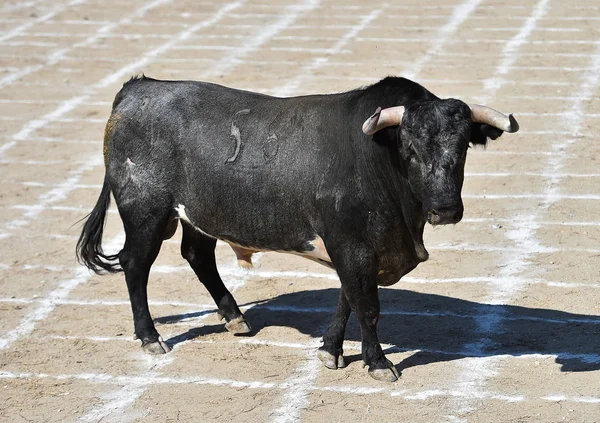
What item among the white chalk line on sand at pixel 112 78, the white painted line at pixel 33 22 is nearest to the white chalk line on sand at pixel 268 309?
the white chalk line on sand at pixel 112 78

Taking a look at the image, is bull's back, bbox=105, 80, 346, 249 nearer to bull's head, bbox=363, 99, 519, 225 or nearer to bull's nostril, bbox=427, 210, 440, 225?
bull's head, bbox=363, 99, 519, 225

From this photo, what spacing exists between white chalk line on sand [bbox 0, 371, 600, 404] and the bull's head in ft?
4.72

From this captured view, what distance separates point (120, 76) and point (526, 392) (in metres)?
12.0

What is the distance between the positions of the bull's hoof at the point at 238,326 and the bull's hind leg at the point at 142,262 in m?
0.64

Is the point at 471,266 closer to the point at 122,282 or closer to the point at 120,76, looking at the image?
the point at 122,282

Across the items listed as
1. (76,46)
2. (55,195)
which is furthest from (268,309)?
(76,46)

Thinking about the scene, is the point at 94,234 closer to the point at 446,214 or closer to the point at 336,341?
the point at 336,341

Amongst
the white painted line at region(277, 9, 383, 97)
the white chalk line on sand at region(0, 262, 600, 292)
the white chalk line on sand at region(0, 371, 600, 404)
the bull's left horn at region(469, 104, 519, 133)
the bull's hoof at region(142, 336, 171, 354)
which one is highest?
the bull's left horn at region(469, 104, 519, 133)

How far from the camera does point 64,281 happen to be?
1161 centimetres

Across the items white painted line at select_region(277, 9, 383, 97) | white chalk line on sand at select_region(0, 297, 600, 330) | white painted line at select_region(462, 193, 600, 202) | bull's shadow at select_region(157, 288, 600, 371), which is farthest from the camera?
white painted line at select_region(277, 9, 383, 97)

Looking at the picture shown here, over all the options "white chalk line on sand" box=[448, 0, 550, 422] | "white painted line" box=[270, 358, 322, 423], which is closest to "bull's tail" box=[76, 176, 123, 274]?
"white painted line" box=[270, 358, 322, 423]

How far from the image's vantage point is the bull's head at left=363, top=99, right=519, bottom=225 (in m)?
8.08

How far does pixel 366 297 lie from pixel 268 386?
1.08 meters

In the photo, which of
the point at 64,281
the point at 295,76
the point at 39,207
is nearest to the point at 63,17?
the point at 295,76
